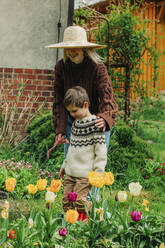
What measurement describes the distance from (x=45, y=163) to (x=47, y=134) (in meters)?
0.45

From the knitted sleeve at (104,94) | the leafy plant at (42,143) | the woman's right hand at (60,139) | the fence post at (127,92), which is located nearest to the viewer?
the knitted sleeve at (104,94)

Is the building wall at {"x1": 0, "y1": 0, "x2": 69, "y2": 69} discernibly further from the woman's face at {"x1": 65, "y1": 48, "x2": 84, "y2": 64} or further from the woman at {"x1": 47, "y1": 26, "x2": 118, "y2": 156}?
the woman's face at {"x1": 65, "y1": 48, "x2": 84, "y2": 64}

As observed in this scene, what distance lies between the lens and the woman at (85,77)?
3131mm

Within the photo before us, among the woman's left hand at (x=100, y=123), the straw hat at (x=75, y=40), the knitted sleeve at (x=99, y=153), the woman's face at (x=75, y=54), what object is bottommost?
the knitted sleeve at (x=99, y=153)

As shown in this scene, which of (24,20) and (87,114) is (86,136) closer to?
(87,114)

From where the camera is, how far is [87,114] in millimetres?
2992

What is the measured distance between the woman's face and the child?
0.32 metres

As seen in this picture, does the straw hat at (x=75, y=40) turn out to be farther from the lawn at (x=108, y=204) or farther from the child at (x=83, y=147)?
the lawn at (x=108, y=204)

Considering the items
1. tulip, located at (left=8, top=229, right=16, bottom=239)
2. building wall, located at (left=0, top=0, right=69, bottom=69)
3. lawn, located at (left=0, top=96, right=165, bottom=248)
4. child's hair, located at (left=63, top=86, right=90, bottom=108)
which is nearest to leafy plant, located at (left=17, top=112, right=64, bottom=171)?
lawn, located at (left=0, top=96, right=165, bottom=248)

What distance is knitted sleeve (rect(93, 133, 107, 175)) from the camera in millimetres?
2879

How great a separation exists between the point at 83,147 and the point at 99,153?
0.49 ft

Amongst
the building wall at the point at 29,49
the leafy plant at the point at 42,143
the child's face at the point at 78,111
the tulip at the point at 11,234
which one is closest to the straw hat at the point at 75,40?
the child's face at the point at 78,111

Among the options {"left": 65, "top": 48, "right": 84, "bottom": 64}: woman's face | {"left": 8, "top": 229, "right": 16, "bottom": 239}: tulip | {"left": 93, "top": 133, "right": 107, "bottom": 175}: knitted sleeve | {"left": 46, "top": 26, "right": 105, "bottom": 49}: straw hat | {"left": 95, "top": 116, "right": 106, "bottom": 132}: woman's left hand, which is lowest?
{"left": 8, "top": 229, "right": 16, "bottom": 239}: tulip

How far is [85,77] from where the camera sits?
10.5 ft
